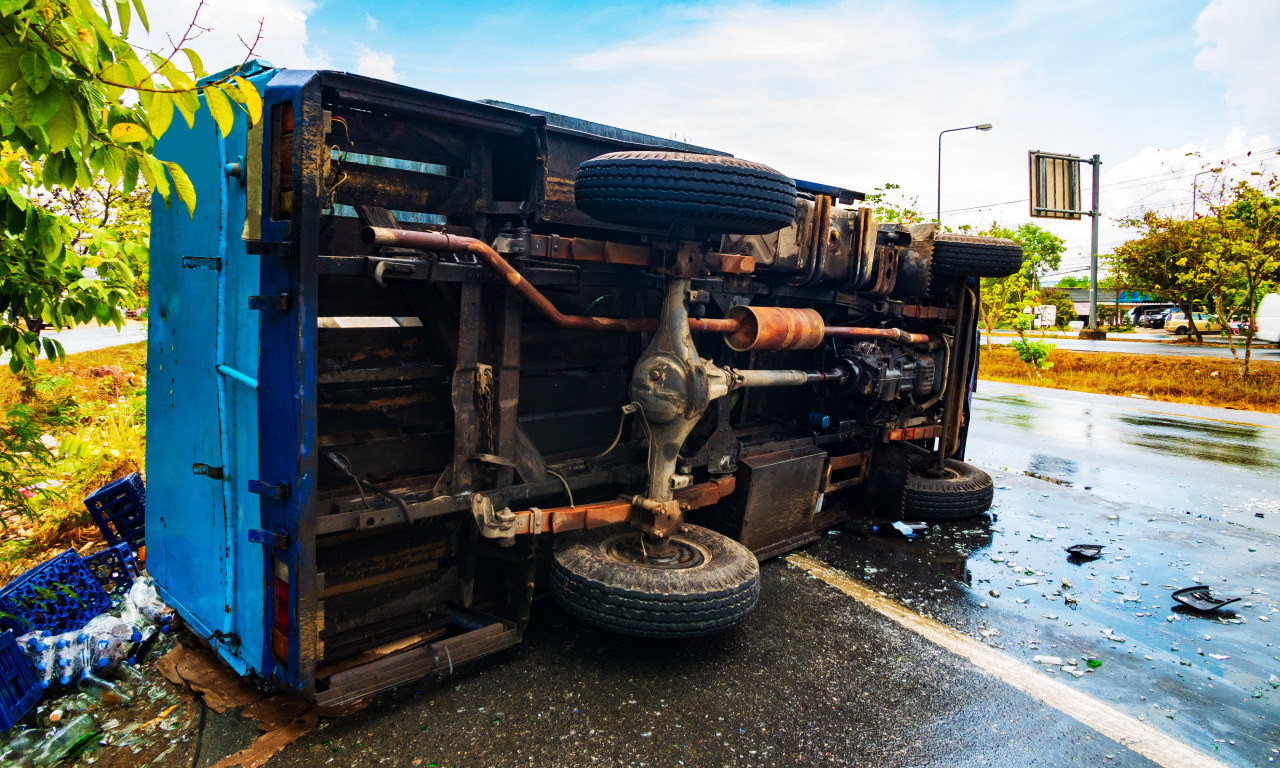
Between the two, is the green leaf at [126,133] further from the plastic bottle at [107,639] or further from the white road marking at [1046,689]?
the white road marking at [1046,689]

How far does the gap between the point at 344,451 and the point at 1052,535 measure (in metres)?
5.22

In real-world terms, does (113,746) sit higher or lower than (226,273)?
lower

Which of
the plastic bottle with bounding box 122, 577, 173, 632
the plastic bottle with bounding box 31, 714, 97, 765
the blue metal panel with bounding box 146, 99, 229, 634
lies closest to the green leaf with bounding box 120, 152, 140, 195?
the blue metal panel with bounding box 146, 99, 229, 634

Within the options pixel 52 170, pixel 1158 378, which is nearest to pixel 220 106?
pixel 52 170

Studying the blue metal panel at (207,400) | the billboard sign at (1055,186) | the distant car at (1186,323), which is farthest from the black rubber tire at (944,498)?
the distant car at (1186,323)

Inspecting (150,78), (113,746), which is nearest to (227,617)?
(113,746)

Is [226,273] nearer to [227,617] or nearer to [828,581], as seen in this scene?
[227,617]

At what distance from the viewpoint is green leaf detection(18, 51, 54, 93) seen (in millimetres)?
1446

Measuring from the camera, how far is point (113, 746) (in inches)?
101

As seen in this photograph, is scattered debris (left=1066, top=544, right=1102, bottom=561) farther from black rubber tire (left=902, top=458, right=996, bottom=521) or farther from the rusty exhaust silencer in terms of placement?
the rusty exhaust silencer

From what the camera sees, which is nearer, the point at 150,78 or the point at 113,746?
the point at 150,78

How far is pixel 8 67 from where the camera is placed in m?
1.48

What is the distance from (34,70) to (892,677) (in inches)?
144

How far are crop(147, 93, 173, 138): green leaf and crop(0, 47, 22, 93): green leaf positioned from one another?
0.79 feet
